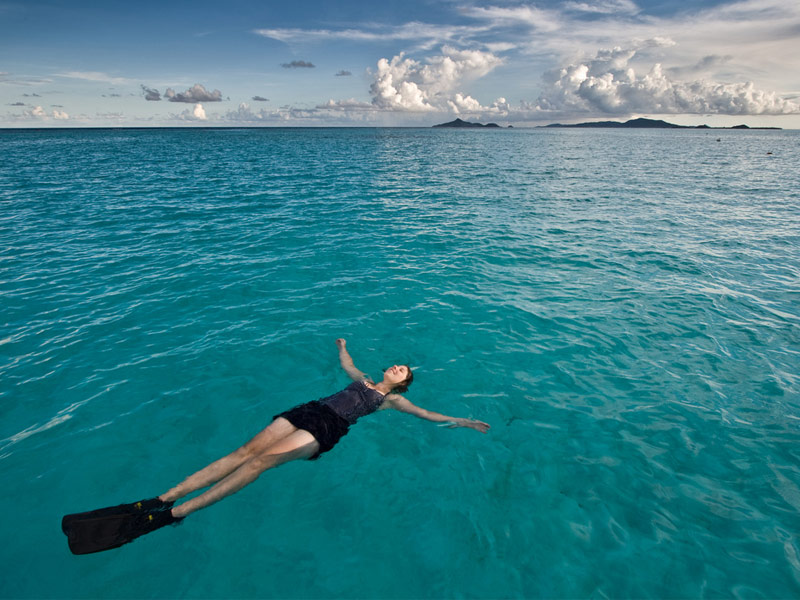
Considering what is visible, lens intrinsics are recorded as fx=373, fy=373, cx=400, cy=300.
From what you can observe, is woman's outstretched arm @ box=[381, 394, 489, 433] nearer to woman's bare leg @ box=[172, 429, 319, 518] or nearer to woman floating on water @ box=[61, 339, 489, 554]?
woman floating on water @ box=[61, 339, 489, 554]

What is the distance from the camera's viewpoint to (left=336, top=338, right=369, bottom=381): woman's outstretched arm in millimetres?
10062

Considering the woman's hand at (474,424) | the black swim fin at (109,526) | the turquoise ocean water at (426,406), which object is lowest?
the turquoise ocean water at (426,406)

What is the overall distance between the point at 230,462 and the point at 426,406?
182 inches

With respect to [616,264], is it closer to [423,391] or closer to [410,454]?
[423,391]

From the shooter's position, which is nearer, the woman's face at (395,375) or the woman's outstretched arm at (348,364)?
the woman's face at (395,375)

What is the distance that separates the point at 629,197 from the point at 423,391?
106 ft

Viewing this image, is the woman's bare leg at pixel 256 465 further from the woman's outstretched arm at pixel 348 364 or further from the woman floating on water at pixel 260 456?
the woman's outstretched arm at pixel 348 364

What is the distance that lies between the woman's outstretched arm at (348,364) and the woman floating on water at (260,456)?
7cm

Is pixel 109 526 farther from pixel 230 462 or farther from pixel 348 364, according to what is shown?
pixel 348 364

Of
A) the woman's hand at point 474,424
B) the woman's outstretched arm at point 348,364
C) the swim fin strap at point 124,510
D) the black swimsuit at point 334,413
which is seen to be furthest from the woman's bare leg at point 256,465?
the woman's hand at point 474,424

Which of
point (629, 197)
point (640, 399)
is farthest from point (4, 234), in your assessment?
point (629, 197)

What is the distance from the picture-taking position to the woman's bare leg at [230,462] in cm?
661

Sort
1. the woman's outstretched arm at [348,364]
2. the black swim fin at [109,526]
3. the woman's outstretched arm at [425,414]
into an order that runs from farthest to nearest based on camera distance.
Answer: the woman's outstretched arm at [348,364] → the woman's outstretched arm at [425,414] → the black swim fin at [109,526]

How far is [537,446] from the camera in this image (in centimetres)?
831
